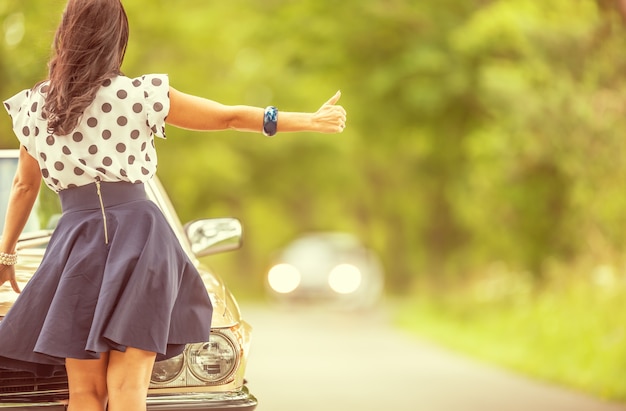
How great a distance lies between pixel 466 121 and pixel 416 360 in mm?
6154

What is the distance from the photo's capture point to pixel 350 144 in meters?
37.0

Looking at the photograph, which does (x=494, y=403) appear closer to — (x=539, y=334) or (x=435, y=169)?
(x=539, y=334)

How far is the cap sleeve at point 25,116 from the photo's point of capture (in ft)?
13.1

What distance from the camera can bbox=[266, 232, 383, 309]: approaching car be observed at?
84.4 feet

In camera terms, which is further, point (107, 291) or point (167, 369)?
point (167, 369)

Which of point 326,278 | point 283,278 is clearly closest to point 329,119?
point 326,278

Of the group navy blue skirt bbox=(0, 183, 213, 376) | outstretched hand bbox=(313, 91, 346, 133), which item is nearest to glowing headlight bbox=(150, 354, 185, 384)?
navy blue skirt bbox=(0, 183, 213, 376)

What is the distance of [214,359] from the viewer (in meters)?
4.68

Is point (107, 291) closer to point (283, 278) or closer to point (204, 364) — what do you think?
point (204, 364)

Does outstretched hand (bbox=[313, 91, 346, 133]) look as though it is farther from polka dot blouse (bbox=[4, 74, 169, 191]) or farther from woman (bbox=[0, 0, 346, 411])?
polka dot blouse (bbox=[4, 74, 169, 191])

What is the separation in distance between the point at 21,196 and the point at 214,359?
0.99 metres

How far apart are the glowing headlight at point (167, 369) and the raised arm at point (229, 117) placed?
102 cm

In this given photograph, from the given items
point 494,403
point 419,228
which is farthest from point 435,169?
point 419,228

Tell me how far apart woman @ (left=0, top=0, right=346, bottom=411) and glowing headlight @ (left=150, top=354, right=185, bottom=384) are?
571 mm
